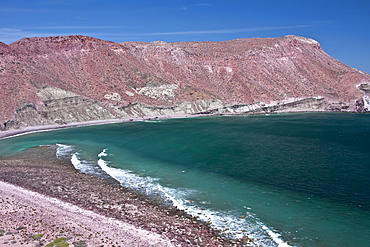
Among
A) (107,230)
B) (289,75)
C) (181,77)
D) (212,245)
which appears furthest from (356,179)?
(289,75)

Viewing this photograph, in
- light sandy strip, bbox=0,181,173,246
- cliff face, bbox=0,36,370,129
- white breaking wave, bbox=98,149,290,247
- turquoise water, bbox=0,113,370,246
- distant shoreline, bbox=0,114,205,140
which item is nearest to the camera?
light sandy strip, bbox=0,181,173,246

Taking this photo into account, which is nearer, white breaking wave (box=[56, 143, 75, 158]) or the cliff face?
white breaking wave (box=[56, 143, 75, 158])

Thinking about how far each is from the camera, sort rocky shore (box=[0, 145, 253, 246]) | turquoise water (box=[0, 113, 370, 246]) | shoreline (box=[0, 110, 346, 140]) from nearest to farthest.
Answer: rocky shore (box=[0, 145, 253, 246])
turquoise water (box=[0, 113, 370, 246])
shoreline (box=[0, 110, 346, 140])

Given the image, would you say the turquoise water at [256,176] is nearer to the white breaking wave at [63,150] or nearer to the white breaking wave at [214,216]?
the white breaking wave at [214,216]

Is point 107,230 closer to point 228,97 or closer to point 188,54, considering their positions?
point 228,97

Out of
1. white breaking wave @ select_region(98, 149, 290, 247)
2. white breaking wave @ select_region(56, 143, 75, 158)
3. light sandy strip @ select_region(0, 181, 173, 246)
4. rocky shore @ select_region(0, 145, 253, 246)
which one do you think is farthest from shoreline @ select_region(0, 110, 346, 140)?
light sandy strip @ select_region(0, 181, 173, 246)

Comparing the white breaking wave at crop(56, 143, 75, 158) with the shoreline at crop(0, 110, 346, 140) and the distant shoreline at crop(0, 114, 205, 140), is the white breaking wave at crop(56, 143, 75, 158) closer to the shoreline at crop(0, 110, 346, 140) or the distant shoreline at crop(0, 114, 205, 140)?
the shoreline at crop(0, 110, 346, 140)

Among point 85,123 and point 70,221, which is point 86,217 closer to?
point 70,221
